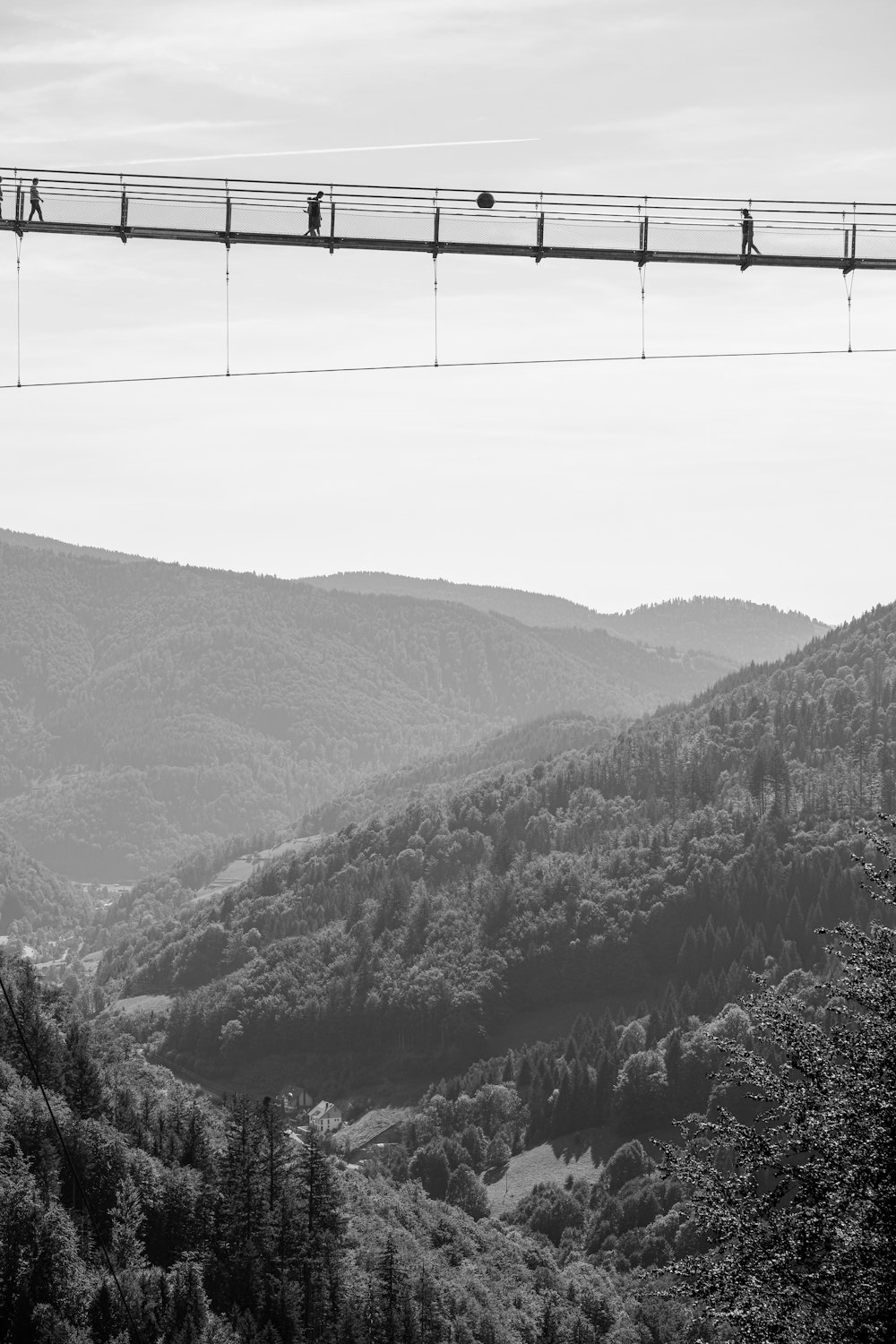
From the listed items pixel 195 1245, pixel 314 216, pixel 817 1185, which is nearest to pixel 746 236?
pixel 314 216

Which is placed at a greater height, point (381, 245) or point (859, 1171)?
point (381, 245)

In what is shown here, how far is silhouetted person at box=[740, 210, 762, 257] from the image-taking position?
45344mm

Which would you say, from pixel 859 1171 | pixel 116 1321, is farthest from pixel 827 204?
pixel 116 1321

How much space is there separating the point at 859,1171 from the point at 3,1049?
127 metres

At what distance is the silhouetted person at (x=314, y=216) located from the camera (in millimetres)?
43688

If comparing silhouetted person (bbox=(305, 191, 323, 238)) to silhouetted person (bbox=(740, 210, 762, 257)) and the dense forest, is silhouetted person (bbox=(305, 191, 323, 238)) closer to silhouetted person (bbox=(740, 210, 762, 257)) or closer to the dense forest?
silhouetted person (bbox=(740, 210, 762, 257))

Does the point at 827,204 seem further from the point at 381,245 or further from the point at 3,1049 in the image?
the point at 3,1049

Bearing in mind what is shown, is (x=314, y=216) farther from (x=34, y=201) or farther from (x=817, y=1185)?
(x=817, y=1185)

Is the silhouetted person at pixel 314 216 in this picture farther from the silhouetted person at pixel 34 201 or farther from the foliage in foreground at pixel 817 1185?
the foliage in foreground at pixel 817 1185

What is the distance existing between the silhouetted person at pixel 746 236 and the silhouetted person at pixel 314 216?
12.0 m

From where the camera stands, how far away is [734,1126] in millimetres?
30734

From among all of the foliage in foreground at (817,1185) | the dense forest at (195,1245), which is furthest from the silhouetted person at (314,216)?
the dense forest at (195,1245)

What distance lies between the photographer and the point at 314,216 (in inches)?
1725

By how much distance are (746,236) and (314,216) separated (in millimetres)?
12301
